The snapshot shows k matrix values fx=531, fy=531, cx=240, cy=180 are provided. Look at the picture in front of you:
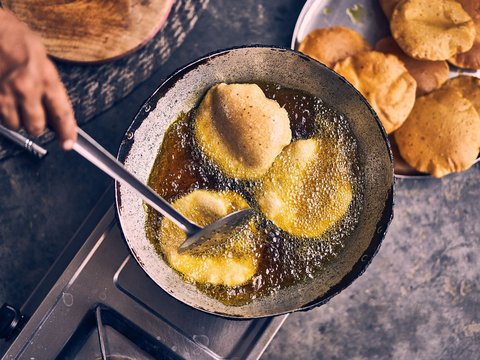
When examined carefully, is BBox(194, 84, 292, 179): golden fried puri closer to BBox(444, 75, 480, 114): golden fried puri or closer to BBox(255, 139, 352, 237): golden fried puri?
BBox(255, 139, 352, 237): golden fried puri

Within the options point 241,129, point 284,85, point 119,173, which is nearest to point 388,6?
point 284,85

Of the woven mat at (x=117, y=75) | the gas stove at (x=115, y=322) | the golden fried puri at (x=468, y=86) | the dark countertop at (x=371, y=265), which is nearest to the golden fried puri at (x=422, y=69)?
the golden fried puri at (x=468, y=86)

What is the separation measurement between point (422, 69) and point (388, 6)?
13cm

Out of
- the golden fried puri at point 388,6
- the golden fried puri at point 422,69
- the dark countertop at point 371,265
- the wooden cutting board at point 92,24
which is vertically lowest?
the dark countertop at point 371,265

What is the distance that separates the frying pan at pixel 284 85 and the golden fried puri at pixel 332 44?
0.14m

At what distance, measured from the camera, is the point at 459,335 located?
1.06 meters

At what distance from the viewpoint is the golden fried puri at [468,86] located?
3.11 feet

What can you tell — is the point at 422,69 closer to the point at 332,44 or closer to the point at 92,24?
the point at 332,44

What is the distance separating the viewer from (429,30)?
900 mm

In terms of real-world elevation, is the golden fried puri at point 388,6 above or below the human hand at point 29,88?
below

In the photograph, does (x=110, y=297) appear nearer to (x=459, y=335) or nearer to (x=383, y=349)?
(x=383, y=349)

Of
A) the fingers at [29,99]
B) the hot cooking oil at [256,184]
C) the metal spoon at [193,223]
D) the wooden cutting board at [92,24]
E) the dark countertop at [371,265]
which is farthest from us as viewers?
the dark countertop at [371,265]

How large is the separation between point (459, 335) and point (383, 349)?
0.52 feet

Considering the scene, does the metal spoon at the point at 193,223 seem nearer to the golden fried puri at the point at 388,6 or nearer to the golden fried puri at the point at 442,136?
the golden fried puri at the point at 442,136
